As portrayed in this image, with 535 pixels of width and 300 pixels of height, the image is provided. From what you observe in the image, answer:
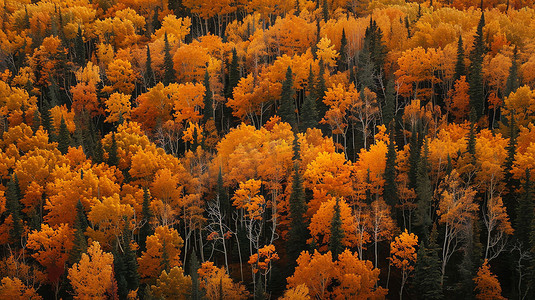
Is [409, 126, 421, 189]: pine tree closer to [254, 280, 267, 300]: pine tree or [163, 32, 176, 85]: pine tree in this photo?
[254, 280, 267, 300]: pine tree

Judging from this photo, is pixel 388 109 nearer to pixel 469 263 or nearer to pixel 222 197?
pixel 222 197

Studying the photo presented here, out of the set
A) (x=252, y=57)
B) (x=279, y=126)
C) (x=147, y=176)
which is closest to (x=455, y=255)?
(x=279, y=126)

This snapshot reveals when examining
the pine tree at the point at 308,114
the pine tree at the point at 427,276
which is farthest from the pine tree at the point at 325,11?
the pine tree at the point at 427,276

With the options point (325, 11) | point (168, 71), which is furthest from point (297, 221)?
point (325, 11)

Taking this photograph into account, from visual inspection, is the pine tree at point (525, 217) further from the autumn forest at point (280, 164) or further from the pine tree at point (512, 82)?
the pine tree at point (512, 82)


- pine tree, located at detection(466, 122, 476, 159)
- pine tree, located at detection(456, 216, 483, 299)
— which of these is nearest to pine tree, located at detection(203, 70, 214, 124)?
pine tree, located at detection(466, 122, 476, 159)
